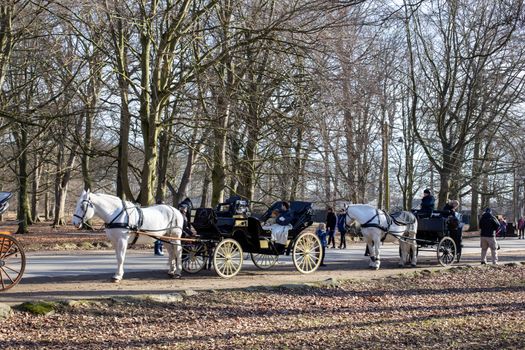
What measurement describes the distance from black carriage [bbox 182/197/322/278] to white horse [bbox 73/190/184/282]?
987mm

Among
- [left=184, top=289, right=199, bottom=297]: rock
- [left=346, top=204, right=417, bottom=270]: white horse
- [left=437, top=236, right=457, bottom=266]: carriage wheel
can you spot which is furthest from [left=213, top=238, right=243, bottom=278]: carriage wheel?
[left=437, top=236, right=457, bottom=266]: carriage wheel

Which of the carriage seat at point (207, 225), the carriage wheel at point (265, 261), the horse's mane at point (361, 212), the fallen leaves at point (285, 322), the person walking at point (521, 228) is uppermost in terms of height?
the horse's mane at point (361, 212)

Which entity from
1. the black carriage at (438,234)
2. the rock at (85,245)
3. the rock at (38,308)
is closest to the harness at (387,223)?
the black carriage at (438,234)

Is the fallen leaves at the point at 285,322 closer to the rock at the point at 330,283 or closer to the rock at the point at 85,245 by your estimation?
the rock at the point at 330,283

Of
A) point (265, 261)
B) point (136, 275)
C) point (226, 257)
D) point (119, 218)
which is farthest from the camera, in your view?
point (265, 261)

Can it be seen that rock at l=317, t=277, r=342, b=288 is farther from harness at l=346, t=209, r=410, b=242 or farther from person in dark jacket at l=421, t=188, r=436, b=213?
person in dark jacket at l=421, t=188, r=436, b=213

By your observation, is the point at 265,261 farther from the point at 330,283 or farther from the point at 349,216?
the point at 330,283

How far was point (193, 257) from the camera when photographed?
15648 millimetres

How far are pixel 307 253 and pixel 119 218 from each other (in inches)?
209

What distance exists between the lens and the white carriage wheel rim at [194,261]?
50.3 feet

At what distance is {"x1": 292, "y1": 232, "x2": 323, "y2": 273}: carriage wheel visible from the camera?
1631 centimetres

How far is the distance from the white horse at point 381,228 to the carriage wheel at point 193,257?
14.2ft

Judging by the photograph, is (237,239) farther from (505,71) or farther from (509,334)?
(505,71)

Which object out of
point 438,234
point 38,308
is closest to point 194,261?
point 38,308
